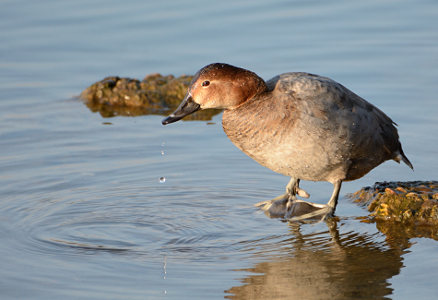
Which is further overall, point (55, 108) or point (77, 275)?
point (55, 108)

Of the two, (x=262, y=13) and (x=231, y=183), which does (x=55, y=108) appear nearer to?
(x=231, y=183)

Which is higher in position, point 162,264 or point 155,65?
point 155,65

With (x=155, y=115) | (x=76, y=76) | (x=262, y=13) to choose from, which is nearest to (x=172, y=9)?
(x=262, y=13)

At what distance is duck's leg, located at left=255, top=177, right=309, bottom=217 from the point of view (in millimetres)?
6602

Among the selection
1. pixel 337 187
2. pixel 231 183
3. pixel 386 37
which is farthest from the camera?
pixel 386 37

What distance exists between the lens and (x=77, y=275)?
5195 millimetres

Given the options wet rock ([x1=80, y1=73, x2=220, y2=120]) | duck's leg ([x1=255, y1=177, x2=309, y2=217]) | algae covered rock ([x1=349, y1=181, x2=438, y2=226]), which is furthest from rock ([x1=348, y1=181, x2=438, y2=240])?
wet rock ([x1=80, y1=73, x2=220, y2=120])

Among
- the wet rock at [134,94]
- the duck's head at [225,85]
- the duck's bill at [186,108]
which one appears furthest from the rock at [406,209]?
the wet rock at [134,94]

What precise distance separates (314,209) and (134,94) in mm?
3580

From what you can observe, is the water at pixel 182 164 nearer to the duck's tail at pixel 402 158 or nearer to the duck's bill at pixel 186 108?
the duck's tail at pixel 402 158

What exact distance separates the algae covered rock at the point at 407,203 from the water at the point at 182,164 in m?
0.20

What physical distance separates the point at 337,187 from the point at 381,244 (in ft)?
3.01

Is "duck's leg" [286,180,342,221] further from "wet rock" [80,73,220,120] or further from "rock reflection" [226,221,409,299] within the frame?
"wet rock" [80,73,220,120]

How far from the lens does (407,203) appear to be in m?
6.26
